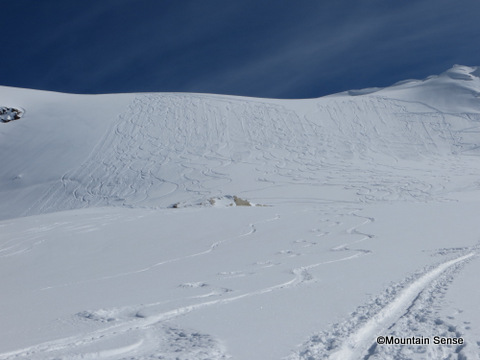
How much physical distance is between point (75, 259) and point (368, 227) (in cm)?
645

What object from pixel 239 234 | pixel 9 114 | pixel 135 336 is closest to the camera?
pixel 135 336

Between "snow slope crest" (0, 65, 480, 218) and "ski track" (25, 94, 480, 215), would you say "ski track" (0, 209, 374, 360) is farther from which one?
"snow slope crest" (0, 65, 480, 218)

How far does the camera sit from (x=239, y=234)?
1112cm

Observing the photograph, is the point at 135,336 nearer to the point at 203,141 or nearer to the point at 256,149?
the point at 256,149

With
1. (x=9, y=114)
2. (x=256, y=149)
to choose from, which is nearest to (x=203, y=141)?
(x=256, y=149)

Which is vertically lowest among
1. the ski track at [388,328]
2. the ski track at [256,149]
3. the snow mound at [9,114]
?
the ski track at [388,328]

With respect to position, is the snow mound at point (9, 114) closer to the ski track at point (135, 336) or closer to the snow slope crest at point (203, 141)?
the snow slope crest at point (203, 141)

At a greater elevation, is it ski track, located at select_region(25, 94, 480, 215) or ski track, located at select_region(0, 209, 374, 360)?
ski track, located at select_region(25, 94, 480, 215)

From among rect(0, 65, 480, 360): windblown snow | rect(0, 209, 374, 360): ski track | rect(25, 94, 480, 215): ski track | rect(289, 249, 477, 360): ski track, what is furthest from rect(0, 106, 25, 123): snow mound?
rect(289, 249, 477, 360): ski track

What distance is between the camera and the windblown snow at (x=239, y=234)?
401 cm

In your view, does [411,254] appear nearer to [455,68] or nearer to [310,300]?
[310,300]

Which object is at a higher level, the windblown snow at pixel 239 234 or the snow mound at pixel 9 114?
the snow mound at pixel 9 114

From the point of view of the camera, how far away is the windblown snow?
13.1ft

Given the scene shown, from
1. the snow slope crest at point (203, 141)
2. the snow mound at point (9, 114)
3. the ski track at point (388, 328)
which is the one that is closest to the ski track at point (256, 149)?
the snow slope crest at point (203, 141)
